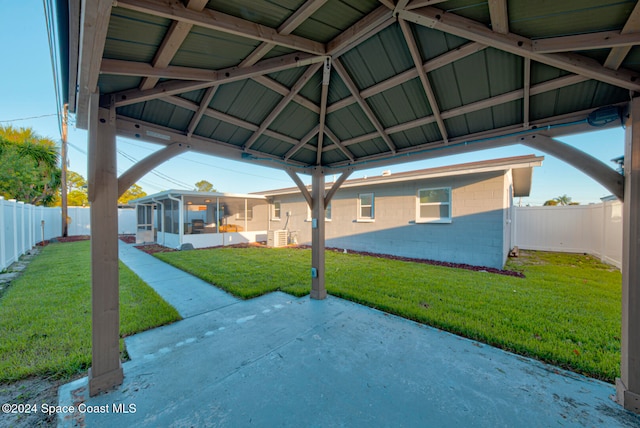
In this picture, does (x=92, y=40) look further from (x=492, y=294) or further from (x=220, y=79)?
(x=492, y=294)

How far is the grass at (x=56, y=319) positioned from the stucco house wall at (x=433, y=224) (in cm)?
726

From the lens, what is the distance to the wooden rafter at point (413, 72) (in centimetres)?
213

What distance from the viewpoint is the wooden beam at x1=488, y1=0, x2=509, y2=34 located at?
163 cm

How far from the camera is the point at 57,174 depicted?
15180 mm

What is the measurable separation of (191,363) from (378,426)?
2.02 meters

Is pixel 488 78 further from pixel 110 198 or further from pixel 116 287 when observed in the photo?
pixel 116 287

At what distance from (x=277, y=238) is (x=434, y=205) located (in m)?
7.24

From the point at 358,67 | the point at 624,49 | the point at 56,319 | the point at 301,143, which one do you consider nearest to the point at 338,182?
the point at 301,143

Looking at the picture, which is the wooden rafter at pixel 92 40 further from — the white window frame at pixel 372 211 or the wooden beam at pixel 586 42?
the white window frame at pixel 372 211

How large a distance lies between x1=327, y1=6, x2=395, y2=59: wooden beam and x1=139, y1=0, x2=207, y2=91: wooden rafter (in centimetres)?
110

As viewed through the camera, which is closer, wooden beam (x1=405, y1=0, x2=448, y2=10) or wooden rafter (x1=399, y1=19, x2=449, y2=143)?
wooden beam (x1=405, y1=0, x2=448, y2=10)

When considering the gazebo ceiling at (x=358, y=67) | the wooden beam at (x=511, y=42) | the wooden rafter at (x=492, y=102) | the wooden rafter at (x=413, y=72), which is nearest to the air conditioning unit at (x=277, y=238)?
the gazebo ceiling at (x=358, y=67)

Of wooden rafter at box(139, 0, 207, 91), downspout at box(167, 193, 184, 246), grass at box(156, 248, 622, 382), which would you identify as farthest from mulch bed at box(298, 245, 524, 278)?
wooden rafter at box(139, 0, 207, 91)

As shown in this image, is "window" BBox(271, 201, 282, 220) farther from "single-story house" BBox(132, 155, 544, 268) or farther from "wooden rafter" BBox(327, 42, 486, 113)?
"wooden rafter" BBox(327, 42, 486, 113)
